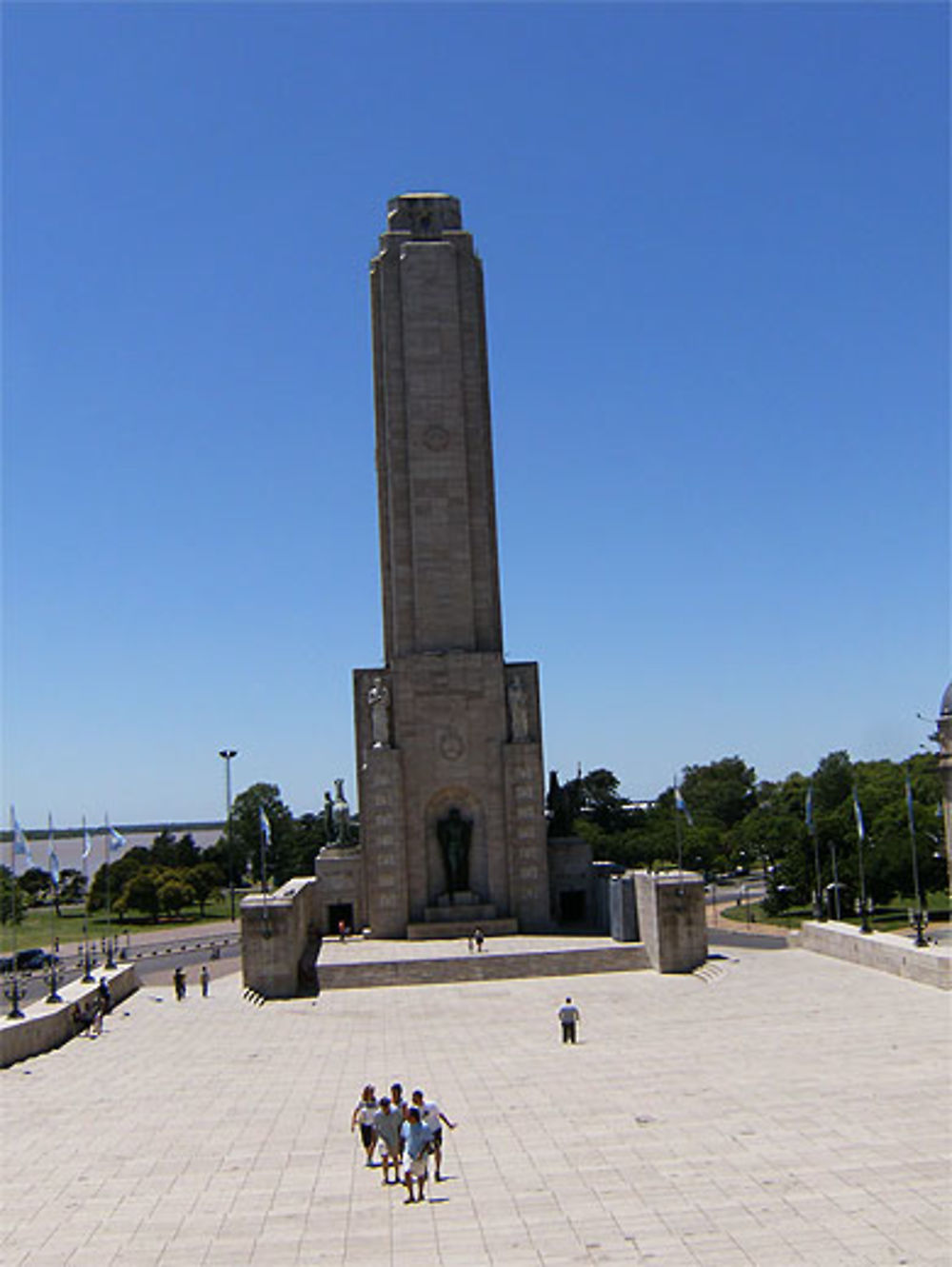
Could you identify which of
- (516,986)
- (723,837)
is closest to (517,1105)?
(516,986)

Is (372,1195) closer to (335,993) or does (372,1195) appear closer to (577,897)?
(335,993)

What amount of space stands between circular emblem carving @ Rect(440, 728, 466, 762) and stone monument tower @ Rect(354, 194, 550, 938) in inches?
1.8

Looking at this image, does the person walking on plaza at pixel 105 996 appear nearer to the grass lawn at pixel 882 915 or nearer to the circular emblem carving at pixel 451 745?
the circular emblem carving at pixel 451 745

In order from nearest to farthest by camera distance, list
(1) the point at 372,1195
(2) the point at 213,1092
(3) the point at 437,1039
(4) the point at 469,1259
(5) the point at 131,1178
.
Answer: (4) the point at 469,1259 → (1) the point at 372,1195 → (5) the point at 131,1178 → (2) the point at 213,1092 → (3) the point at 437,1039

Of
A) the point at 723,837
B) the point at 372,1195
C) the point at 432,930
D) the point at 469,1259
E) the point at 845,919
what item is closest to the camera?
the point at 469,1259

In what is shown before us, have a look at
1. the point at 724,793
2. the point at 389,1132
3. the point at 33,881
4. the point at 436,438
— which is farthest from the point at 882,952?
the point at 724,793

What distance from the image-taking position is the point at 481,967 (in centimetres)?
3669

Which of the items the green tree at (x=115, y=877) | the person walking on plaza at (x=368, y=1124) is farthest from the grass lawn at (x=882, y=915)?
the green tree at (x=115, y=877)

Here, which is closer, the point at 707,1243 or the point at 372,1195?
the point at 707,1243

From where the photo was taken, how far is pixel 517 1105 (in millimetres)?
19438

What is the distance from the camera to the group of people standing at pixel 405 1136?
14.4 m

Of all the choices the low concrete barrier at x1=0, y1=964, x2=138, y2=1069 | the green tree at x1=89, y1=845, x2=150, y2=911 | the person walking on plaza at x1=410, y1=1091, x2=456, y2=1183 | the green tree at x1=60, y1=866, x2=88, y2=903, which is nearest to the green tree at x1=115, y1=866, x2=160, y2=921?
the green tree at x1=89, y1=845, x2=150, y2=911

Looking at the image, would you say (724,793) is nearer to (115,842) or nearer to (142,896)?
(142,896)

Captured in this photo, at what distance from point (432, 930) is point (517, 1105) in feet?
73.1
